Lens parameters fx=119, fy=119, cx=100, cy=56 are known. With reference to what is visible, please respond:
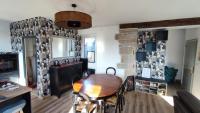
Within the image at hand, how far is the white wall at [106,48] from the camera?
433cm

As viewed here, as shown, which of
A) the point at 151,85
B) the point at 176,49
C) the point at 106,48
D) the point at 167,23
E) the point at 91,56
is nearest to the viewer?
the point at 167,23

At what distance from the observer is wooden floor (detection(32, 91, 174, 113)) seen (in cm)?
284

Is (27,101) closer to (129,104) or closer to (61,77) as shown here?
(61,77)

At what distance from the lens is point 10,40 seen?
4.18 m

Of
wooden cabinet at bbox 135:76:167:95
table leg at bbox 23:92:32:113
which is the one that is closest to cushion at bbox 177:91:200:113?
wooden cabinet at bbox 135:76:167:95

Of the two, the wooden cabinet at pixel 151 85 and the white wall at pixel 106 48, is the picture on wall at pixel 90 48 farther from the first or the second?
the wooden cabinet at pixel 151 85

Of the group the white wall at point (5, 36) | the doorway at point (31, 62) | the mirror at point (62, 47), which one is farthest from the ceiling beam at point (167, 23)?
the white wall at point (5, 36)

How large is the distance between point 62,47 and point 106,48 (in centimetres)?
160

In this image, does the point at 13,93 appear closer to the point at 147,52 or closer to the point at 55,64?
the point at 55,64

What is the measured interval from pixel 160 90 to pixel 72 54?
3358 millimetres

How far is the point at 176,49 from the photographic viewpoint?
510 centimetres

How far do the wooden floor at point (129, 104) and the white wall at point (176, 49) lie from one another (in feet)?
7.62

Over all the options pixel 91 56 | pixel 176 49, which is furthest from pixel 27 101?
pixel 176 49

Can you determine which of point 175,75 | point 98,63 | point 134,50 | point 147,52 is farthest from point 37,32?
point 175,75
